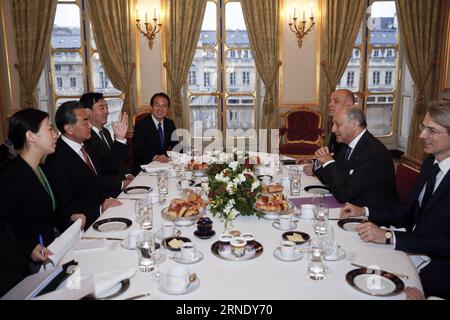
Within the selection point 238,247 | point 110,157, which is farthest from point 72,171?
point 238,247

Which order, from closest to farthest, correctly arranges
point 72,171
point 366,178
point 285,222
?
point 285,222 → point 366,178 → point 72,171

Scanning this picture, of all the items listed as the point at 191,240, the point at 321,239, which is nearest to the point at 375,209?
the point at 321,239

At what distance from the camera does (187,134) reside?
747 centimetres

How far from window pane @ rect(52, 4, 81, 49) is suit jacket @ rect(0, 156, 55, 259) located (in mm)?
5431

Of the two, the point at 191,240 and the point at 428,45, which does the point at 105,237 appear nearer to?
the point at 191,240

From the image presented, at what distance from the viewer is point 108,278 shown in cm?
171

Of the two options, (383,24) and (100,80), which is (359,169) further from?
(100,80)

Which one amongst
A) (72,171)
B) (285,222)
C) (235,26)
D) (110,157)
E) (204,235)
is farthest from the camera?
(235,26)

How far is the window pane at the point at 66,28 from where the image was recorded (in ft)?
24.0

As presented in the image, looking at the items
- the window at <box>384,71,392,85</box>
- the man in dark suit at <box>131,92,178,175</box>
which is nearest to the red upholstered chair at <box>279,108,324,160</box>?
the window at <box>384,71,392,85</box>

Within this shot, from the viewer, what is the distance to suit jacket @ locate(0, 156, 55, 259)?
8.15 ft

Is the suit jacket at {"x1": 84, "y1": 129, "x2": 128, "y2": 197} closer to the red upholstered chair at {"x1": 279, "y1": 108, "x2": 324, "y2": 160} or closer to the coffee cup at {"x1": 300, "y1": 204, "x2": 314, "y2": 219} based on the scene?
the coffee cup at {"x1": 300, "y1": 204, "x2": 314, "y2": 219}

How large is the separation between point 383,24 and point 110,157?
226 inches

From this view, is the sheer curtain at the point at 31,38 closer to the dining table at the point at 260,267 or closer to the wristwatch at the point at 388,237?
the dining table at the point at 260,267
